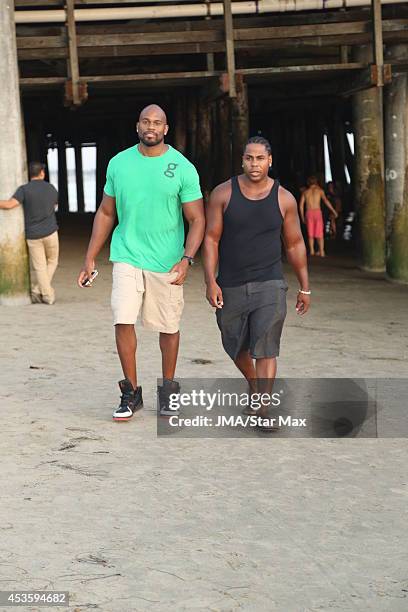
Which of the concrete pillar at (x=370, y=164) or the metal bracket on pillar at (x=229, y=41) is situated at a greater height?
the metal bracket on pillar at (x=229, y=41)

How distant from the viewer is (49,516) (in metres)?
5.59

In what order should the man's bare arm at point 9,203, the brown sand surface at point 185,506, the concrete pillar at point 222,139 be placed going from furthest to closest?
1. the concrete pillar at point 222,139
2. the man's bare arm at point 9,203
3. the brown sand surface at point 185,506

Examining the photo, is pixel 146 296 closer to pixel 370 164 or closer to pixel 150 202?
pixel 150 202

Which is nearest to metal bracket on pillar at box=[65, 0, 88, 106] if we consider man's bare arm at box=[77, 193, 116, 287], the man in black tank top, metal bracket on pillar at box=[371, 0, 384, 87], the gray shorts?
metal bracket on pillar at box=[371, 0, 384, 87]

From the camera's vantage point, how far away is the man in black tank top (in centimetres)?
704

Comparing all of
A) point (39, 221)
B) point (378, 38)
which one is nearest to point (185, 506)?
point (39, 221)

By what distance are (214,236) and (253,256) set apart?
0.24 meters

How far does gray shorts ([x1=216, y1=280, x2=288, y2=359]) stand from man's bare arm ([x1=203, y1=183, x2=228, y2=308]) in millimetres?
116

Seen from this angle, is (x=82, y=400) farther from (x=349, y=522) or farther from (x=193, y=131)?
(x=193, y=131)

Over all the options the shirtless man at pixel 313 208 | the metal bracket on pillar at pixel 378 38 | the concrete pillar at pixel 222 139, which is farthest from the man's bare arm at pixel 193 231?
the concrete pillar at pixel 222 139

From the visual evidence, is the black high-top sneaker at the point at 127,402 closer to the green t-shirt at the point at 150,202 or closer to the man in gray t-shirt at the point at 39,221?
the green t-shirt at the point at 150,202

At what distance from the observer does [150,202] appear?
23.6ft

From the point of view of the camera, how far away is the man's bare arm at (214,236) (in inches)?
278

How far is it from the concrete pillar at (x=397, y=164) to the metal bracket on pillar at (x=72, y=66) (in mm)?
3950
